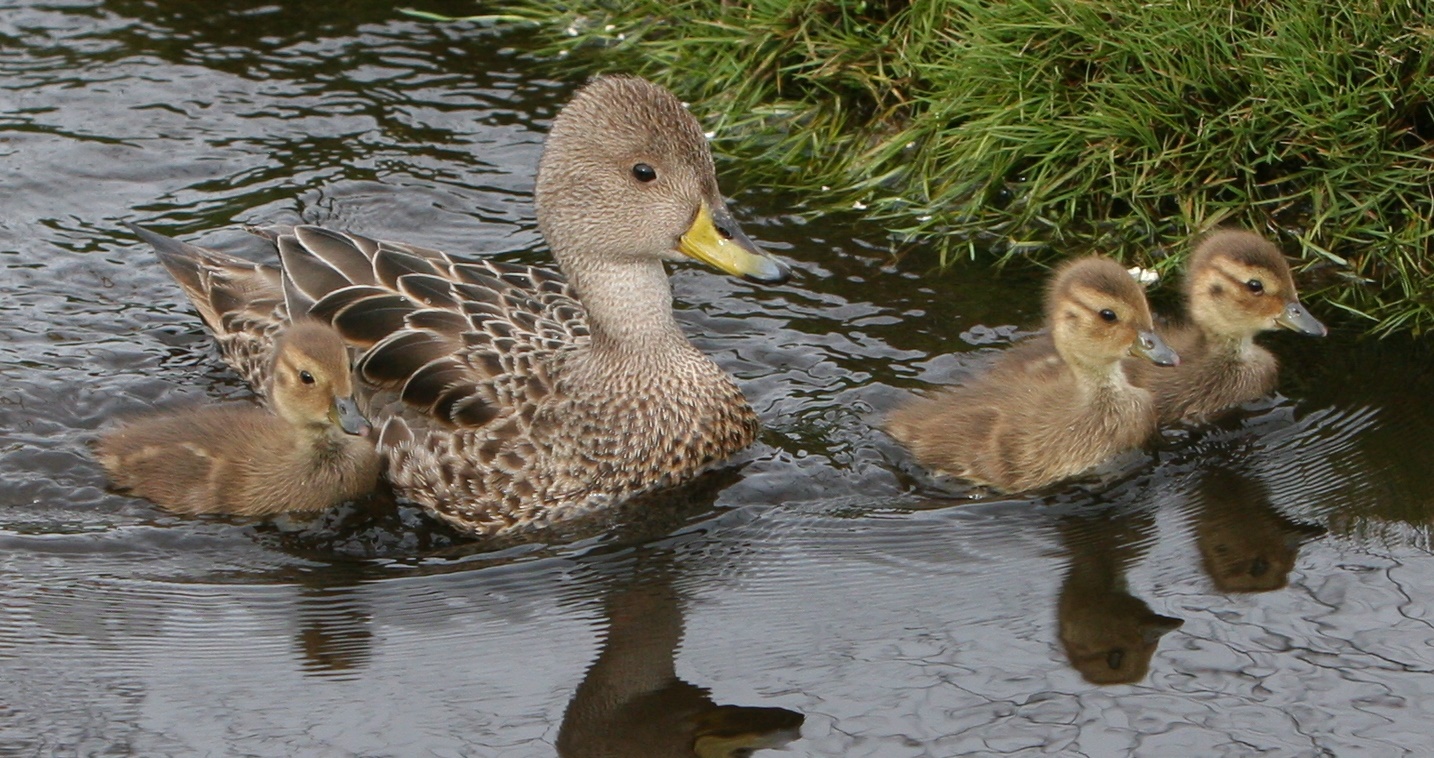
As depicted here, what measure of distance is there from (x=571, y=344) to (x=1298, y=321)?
2407 millimetres

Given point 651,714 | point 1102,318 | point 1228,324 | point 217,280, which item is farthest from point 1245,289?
point 217,280

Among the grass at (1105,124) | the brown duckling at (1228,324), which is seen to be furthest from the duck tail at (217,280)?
the brown duckling at (1228,324)

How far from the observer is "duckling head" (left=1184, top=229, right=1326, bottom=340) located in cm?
608

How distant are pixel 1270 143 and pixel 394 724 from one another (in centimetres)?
399

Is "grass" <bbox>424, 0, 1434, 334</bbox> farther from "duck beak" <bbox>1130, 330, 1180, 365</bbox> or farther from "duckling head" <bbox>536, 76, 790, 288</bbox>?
"duckling head" <bbox>536, 76, 790, 288</bbox>

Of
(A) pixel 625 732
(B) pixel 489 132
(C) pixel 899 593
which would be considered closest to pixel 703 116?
(B) pixel 489 132

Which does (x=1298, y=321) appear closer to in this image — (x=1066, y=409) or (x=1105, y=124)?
(x=1066, y=409)

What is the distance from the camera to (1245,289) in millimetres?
6109

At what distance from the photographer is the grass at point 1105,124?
21.9ft

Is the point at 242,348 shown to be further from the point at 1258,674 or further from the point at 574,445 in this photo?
the point at 1258,674

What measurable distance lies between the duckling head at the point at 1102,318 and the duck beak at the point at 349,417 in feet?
7.31

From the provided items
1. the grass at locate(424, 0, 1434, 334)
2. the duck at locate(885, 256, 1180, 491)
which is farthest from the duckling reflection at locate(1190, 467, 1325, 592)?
the grass at locate(424, 0, 1434, 334)

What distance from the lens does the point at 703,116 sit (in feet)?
27.0

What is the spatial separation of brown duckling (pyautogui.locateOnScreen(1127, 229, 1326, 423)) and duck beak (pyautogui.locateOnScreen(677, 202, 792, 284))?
144 cm
